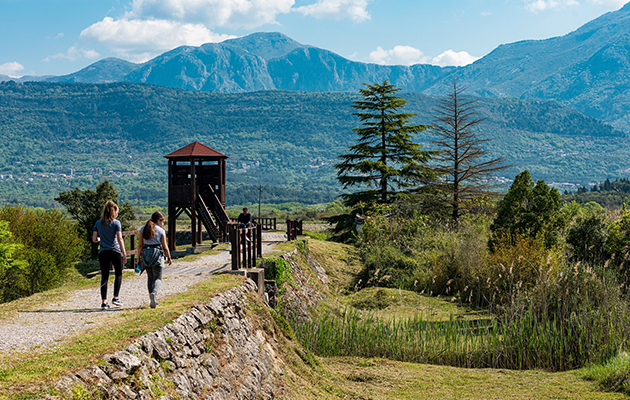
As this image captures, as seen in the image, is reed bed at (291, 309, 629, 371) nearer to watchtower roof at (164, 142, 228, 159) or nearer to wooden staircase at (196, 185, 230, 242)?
wooden staircase at (196, 185, 230, 242)

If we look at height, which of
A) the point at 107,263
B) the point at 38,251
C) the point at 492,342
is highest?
the point at 107,263

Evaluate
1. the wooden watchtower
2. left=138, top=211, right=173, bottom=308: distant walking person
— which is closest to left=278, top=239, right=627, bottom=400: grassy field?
left=138, top=211, right=173, bottom=308: distant walking person

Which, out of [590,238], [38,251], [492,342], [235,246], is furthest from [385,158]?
[492,342]

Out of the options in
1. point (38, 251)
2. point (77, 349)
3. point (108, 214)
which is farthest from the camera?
point (38, 251)

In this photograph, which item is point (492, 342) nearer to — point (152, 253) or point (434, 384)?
point (434, 384)

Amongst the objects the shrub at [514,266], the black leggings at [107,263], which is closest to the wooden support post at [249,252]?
the black leggings at [107,263]

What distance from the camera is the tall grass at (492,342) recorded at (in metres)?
10.2

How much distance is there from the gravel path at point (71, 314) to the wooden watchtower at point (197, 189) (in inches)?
436

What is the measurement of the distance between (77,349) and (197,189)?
18.9 metres

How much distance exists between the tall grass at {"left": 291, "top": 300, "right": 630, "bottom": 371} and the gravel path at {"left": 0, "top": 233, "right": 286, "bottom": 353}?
10.2 feet

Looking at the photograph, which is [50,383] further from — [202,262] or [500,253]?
[500,253]

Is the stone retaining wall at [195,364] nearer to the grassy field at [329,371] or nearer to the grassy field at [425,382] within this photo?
the grassy field at [329,371]

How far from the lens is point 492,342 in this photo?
10633 millimetres

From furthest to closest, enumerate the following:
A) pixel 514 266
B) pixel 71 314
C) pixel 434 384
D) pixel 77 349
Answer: pixel 514 266 → pixel 434 384 → pixel 71 314 → pixel 77 349
